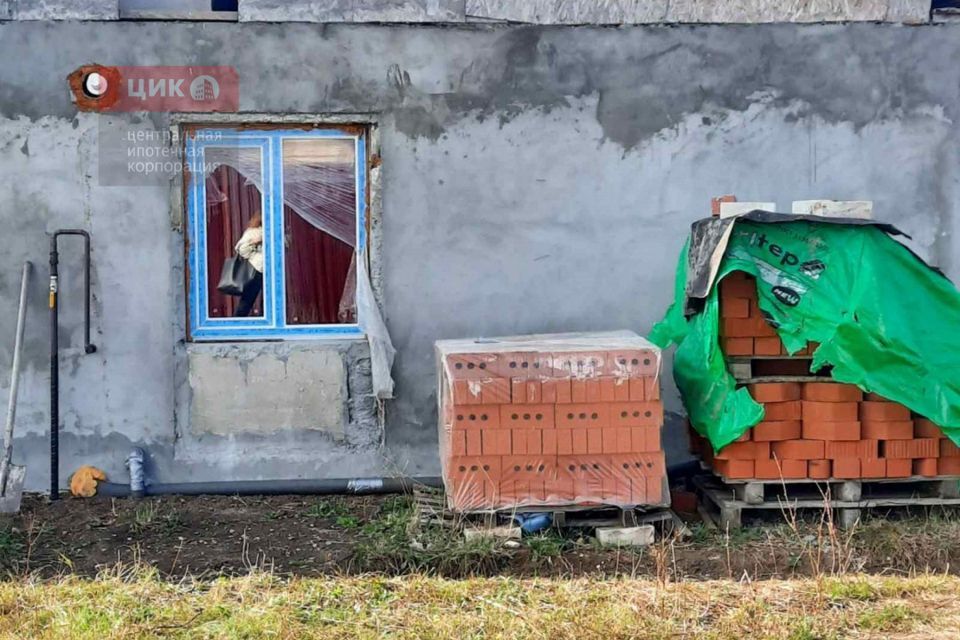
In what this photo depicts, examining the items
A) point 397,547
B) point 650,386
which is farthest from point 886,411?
point 397,547

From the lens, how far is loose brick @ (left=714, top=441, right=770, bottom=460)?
636 cm

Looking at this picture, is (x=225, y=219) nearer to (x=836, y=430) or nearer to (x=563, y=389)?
(x=563, y=389)

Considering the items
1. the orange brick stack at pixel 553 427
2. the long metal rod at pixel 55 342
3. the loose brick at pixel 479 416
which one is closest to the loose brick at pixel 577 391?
the orange brick stack at pixel 553 427

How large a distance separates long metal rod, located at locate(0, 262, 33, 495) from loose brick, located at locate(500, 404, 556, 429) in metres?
3.28

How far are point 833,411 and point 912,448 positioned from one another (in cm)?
53

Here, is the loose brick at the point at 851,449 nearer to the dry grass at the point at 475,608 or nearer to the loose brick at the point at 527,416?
the dry grass at the point at 475,608

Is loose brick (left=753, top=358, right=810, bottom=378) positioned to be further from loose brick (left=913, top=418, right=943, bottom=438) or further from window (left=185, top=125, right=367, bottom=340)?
window (left=185, top=125, right=367, bottom=340)

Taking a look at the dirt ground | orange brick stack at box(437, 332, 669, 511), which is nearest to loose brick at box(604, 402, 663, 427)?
orange brick stack at box(437, 332, 669, 511)

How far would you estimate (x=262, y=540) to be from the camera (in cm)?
641

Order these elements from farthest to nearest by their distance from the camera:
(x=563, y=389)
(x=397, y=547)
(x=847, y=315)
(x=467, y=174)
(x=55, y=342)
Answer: (x=467, y=174) < (x=55, y=342) < (x=563, y=389) < (x=847, y=315) < (x=397, y=547)

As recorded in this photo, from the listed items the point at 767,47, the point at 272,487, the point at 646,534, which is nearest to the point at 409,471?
the point at 272,487

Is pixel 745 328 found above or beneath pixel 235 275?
beneath

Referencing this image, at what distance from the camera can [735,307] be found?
6469 mm

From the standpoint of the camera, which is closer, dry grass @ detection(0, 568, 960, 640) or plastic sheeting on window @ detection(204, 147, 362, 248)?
dry grass @ detection(0, 568, 960, 640)
